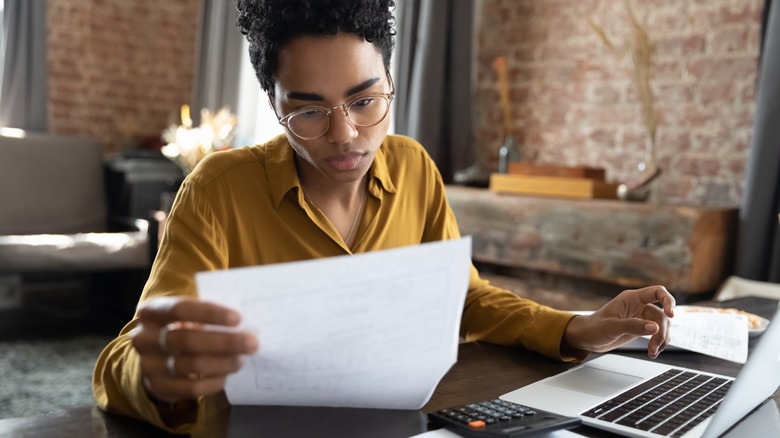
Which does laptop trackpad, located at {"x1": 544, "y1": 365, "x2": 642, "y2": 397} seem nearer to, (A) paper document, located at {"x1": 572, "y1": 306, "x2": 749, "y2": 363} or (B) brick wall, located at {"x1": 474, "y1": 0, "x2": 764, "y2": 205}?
(A) paper document, located at {"x1": 572, "y1": 306, "x2": 749, "y2": 363}

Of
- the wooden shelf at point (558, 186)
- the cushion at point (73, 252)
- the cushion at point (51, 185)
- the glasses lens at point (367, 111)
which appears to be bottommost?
the cushion at point (73, 252)

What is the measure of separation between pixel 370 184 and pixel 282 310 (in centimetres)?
66

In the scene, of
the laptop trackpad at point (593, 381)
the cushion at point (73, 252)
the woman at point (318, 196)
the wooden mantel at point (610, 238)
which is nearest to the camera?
the laptop trackpad at point (593, 381)

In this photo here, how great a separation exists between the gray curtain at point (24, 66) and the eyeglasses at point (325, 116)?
3.60 metres

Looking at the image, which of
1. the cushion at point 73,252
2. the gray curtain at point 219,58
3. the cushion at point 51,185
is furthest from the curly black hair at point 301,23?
the gray curtain at point 219,58

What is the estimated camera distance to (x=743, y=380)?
778 mm

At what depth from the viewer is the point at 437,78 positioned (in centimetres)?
385

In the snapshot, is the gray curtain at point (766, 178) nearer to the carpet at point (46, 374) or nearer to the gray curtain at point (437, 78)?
the gray curtain at point (437, 78)

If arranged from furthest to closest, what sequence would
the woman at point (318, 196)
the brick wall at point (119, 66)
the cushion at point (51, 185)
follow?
the brick wall at point (119, 66)
the cushion at point (51, 185)
the woman at point (318, 196)

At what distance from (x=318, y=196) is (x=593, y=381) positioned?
0.54m

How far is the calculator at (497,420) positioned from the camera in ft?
2.59

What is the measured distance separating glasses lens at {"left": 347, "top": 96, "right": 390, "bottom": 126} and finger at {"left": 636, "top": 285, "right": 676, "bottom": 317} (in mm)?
473

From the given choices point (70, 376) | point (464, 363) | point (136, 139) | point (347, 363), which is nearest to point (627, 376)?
point (464, 363)

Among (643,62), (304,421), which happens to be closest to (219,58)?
(643,62)
